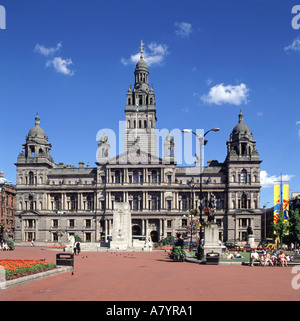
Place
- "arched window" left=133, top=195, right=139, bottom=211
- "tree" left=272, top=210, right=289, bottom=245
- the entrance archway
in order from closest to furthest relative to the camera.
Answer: "tree" left=272, top=210, right=289, bottom=245 < the entrance archway < "arched window" left=133, top=195, right=139, bottom=211

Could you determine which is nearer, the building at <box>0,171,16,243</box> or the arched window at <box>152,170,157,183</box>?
the arched window at <box>152,170,157,183</box>

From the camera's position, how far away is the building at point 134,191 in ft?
296

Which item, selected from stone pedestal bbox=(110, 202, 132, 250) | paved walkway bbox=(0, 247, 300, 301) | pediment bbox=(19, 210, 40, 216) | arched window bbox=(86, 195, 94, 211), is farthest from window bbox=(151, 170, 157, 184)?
paved walkway bbox=(0, 247, 300, 301)

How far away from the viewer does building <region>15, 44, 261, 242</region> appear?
296 feet

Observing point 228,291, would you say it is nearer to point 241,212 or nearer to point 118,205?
point 118,205

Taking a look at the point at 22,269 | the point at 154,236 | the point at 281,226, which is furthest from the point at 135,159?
the point at 22,269

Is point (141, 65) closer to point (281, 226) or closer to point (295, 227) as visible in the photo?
point (281, 226)

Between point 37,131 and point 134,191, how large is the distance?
28.3 meters

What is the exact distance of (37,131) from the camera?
96250mm

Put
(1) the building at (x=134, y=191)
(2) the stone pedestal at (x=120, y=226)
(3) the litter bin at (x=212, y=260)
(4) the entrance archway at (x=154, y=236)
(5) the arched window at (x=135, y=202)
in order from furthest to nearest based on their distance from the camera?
(5) the arched window at (x=135, y=202) < (4) the entrance archway at (x=154, y=236) < (1) the building at (x=134, y=191) < (2) the stone pedestal at (x=120, y=226) < (3) the litter bin at (x=212, y=260)

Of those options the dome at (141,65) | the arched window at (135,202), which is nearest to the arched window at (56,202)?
the arched window at (135,202)

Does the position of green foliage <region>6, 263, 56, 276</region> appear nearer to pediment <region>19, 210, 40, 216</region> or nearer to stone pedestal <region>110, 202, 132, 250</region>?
stone pedestal <region>110, 202, 132, 250</region>

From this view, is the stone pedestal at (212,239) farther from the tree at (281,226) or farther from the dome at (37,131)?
the dome at (37,131)

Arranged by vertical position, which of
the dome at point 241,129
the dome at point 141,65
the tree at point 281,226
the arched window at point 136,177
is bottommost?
the tree at point 281,226
